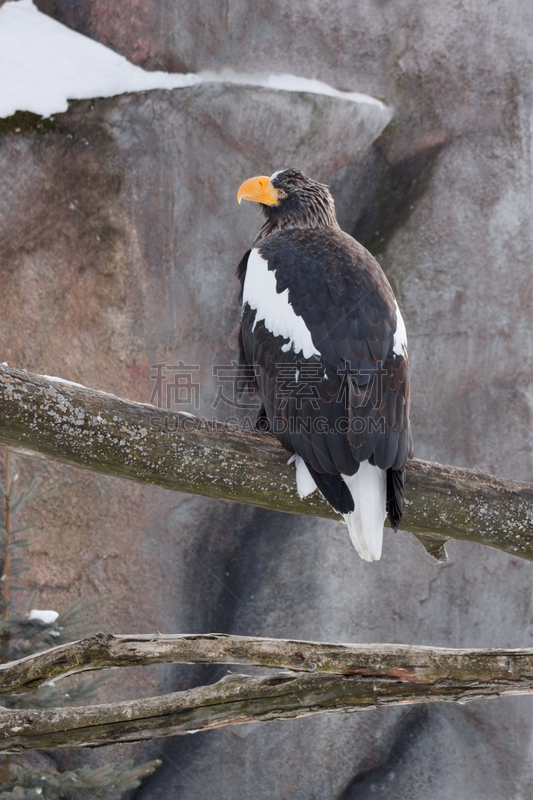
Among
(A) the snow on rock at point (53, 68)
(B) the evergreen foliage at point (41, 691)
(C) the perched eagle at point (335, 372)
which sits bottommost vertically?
(B) the evergreen foliage at point (41, 691)

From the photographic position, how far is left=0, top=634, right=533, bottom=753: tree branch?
1.90 meters

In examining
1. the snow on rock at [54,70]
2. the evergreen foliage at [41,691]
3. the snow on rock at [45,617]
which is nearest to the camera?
the evergreen foliage at [41,691]

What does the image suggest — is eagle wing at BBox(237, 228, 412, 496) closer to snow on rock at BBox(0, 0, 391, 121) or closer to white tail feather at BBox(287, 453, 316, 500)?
white tail feather at BBox(287, 453, 316, 500)

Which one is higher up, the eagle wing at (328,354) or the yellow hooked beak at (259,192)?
the yellow hooked beak at (259,192)

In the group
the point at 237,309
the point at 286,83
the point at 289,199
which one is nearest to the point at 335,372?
the point at 289,199

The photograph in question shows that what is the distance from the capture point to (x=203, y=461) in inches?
86.9

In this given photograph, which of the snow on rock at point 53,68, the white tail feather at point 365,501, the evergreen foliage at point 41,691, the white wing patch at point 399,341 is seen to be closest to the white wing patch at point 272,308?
the white wing patch at point 399,341

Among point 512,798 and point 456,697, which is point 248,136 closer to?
point 456,697

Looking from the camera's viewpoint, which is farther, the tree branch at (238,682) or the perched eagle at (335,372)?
the perched eagle at (335,372)

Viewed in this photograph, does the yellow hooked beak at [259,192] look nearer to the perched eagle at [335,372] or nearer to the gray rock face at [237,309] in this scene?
the perched eagle at [335,372]

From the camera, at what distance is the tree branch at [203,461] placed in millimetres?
2061

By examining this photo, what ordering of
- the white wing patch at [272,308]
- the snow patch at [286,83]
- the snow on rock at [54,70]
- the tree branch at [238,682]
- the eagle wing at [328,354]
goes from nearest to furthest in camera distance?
the tree branch at [238,682] → the eagle wing at [328,354] → the white wing patch at [272,308] → the snow on rock at [54,70] → the snow patch at [286,83]

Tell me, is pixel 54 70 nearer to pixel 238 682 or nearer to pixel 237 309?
pixel 237 309

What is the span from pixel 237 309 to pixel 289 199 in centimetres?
120
